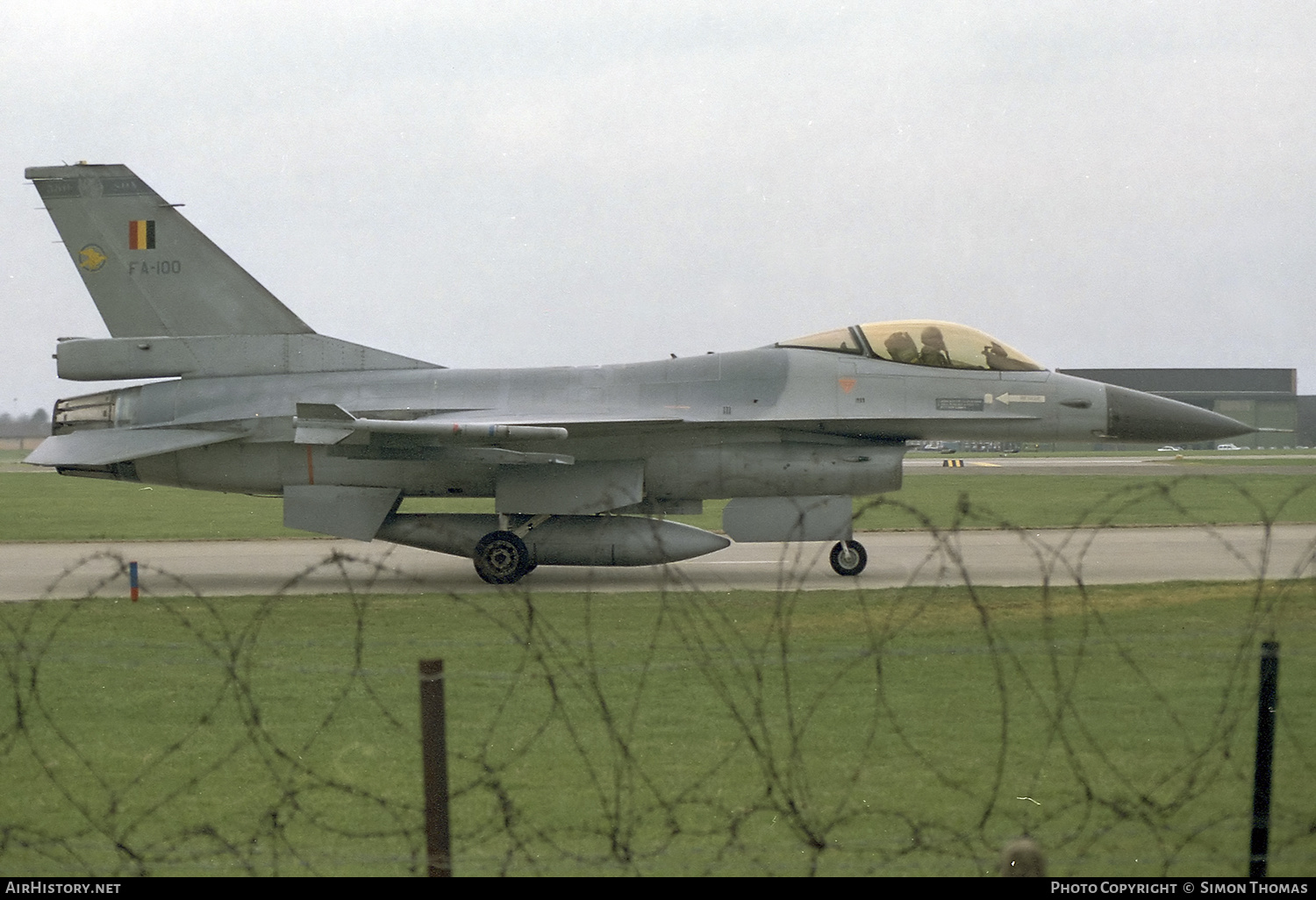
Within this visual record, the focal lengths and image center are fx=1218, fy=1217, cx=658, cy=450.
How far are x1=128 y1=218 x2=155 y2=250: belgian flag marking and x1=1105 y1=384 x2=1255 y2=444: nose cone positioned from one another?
1286cm

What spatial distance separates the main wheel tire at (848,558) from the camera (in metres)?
15.8

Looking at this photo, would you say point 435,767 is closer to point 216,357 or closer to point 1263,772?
point 1263,772

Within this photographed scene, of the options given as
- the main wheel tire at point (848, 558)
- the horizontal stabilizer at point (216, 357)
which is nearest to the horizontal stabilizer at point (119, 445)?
the horizontal stabilizer at point (216, 357)

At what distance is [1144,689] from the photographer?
8117 millimetres

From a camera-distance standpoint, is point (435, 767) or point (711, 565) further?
point (711, 565)

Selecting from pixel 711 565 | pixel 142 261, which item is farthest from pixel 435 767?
pixel 142 261

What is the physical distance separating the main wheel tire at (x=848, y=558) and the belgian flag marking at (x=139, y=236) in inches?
394

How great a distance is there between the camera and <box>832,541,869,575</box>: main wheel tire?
15.8m

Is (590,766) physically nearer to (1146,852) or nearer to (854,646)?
(1146,852)

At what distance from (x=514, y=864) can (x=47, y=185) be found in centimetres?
1449

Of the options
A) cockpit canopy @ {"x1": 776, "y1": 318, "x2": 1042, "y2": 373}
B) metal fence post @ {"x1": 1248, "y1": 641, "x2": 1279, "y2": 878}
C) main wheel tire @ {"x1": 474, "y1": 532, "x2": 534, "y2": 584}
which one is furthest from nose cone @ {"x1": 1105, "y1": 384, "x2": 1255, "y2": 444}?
metal fence post @ {"x1": 1248, "y1": 641, "x2": 1279, "y2": 878}

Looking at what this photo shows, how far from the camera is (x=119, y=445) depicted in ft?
51.6

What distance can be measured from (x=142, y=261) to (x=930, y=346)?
1053cm

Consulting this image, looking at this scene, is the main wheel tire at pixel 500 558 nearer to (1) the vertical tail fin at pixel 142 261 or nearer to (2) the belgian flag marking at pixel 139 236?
(1) the vertical tail fin at pixel 142 261
